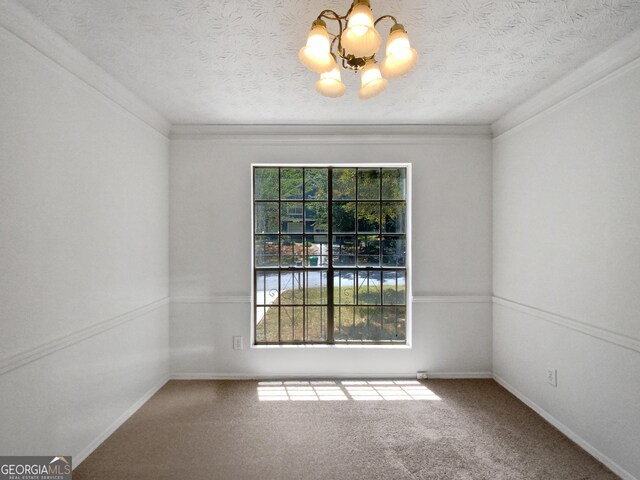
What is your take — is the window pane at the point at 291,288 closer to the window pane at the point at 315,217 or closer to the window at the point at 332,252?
the window at the point at 332,252

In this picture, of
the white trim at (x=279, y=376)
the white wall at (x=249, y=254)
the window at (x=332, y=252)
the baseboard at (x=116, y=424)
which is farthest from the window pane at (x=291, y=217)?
the baseboard at (x=116, y=424)

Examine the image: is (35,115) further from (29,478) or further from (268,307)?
(268,307)

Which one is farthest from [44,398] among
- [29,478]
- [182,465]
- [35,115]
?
[35,115]

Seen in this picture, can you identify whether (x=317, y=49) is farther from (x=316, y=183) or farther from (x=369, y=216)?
(x=369, y=216)

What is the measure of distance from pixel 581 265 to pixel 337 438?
7.24 feet

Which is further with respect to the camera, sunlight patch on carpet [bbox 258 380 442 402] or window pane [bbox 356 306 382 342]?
window pane [bbox 356 306 382 342]

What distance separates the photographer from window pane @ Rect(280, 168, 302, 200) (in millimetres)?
3912

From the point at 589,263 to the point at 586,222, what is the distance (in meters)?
0.29

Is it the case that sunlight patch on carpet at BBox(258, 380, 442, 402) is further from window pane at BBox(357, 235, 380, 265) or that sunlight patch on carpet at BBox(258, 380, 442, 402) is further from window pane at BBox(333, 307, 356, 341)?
window pane at BBox(357, 235, 380, 265)

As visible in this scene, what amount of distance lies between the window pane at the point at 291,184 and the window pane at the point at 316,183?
0.26ft

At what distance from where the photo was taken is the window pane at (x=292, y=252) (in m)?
3.92

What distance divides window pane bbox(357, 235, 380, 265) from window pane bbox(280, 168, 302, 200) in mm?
866

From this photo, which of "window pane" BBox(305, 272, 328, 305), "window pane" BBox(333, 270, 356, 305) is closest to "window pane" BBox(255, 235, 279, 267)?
"window pane" BBox(305, 272, 328, 305)

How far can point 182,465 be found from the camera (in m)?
2.31
